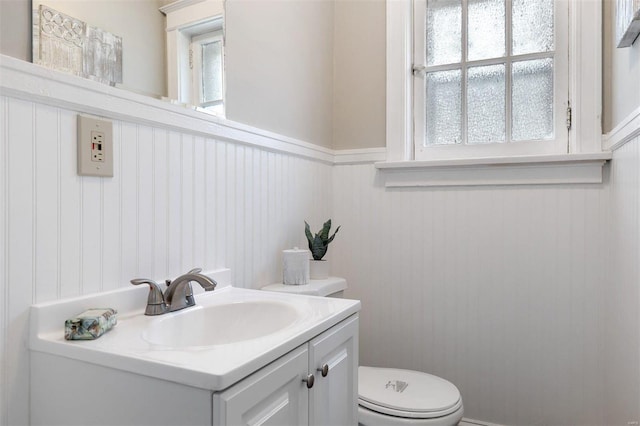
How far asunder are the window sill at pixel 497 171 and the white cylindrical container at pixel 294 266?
63 centimetres

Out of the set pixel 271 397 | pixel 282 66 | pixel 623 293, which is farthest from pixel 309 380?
pixel 282 66

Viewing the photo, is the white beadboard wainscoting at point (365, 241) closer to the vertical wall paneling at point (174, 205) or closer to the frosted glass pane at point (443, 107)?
the vertical wall paneling at point (174, 205)

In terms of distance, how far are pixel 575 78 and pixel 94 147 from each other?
171 cm

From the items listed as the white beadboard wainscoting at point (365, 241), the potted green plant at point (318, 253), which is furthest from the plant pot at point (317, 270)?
the white beadboard wainscoting at point (365, 241)

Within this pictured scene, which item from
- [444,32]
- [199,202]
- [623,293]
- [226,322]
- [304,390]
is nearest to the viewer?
[304,390]

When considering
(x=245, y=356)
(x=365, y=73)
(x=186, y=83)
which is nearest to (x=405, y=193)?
(x=365, y=73)

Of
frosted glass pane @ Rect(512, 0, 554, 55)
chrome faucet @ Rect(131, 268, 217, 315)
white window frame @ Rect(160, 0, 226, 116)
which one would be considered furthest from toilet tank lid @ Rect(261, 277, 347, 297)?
frosted glass pane @ Rect(512, 0, 554, 55)

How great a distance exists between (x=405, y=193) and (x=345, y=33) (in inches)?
33.3

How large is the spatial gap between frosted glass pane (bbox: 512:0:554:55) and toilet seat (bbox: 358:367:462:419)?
1.40 meters

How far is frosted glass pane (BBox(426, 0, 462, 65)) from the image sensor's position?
188 cm

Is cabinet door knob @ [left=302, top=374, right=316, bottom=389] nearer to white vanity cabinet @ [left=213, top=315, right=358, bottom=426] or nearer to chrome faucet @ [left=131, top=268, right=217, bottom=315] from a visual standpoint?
white vanity cabinet @ [left=213, top=315, right=358, bottom=426]

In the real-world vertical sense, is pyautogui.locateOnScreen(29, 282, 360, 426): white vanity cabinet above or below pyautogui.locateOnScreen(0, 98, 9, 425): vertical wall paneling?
below

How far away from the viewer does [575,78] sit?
1.63 meters

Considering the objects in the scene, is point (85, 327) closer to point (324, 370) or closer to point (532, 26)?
point (324, 370)
